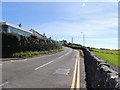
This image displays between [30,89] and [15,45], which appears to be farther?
[15,45]

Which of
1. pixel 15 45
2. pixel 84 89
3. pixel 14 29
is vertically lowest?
pixel 84 89

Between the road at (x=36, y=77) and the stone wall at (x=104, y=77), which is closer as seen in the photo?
the stone wall at (x=104, y=77)

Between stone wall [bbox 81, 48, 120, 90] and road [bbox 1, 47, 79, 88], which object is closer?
stone wall [bbox 81, 48, 120, 90]

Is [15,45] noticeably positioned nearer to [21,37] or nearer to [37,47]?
[21,37]

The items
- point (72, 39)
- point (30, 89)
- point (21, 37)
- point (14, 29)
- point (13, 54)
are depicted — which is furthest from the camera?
point (72, 39)

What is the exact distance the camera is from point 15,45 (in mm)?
30266

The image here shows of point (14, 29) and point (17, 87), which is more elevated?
point (14, 29)

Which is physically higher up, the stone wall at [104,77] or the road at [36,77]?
the stone wall at [104,77]

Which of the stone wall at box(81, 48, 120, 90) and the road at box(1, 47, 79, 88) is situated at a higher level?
the stone wall at box(81, 48, 120, 90)

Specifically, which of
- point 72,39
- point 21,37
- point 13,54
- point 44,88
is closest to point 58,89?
point 44,88

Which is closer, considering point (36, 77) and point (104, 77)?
point (104, 77)

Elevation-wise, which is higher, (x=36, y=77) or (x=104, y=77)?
(x=104, y=77)

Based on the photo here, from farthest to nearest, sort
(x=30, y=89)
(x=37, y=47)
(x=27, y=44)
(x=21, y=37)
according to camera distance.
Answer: (x=37, y=47), (x=27, y=44), (x=21, y=37), (x=30, y=89)

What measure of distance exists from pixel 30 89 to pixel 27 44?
25909 mm
